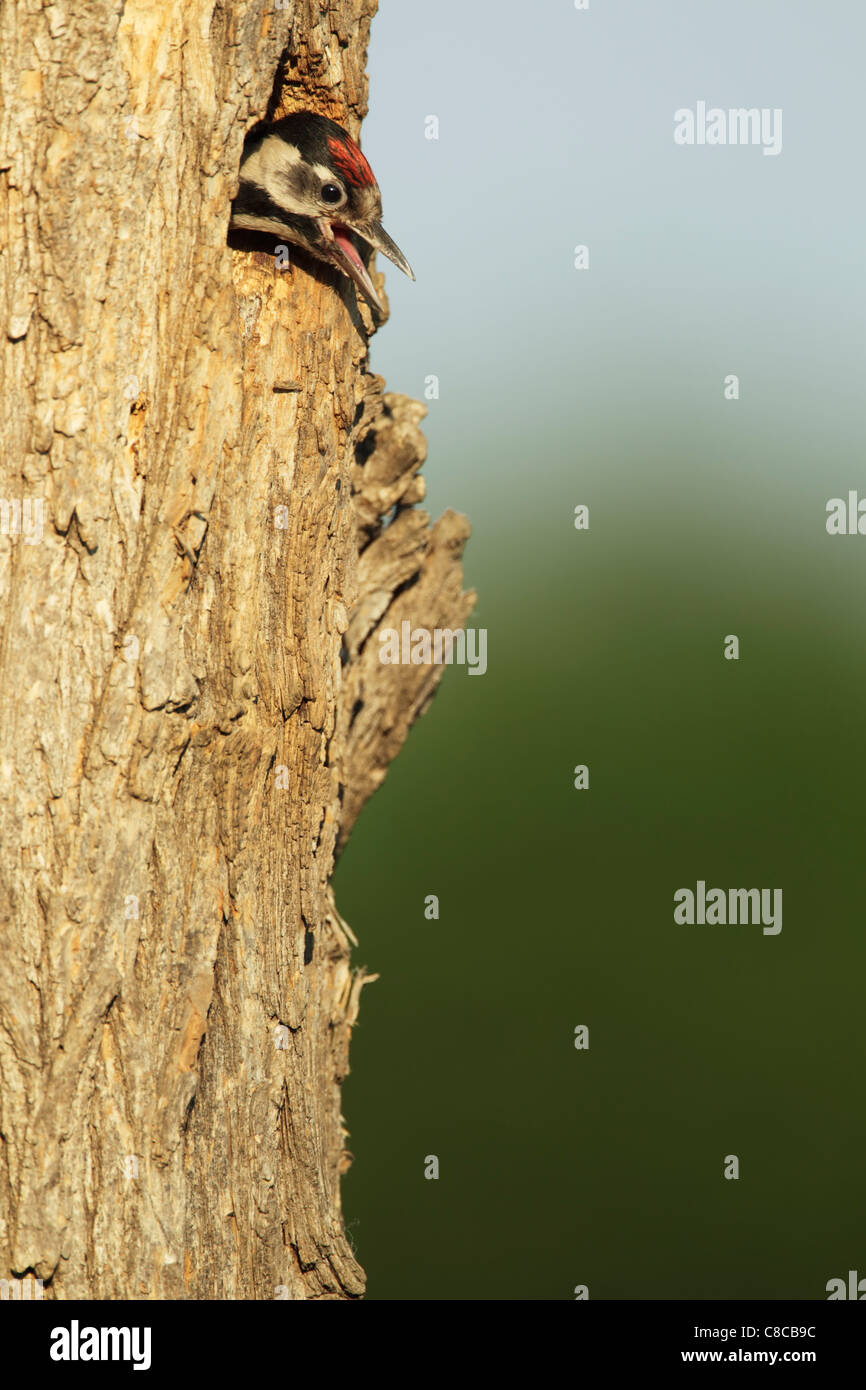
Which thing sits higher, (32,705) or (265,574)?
(265,574)

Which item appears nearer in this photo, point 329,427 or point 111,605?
point 111,605

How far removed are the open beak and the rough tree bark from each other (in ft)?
0.26

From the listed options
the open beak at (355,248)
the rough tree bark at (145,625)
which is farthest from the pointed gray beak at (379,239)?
the rough tree bark at (145,625)

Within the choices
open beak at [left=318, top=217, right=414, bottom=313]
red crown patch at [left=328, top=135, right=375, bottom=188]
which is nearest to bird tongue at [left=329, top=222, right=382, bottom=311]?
open beak at [left=318, top=217, right=414, bottom=313]

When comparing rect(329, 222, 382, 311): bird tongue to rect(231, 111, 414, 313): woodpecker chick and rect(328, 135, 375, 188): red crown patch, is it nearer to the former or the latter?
rect(231, 111, 414, 313): woodpecker chick

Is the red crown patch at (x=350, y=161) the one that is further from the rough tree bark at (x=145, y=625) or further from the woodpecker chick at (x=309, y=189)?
the rough tree bark at (x=145, y=625)

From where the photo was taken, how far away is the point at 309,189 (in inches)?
94.9

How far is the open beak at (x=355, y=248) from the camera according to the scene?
8.11ft

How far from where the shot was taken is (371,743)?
3.54 meters

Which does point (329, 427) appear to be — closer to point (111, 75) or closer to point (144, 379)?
point (144, 379)

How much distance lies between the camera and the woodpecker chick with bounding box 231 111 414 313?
7.88ft

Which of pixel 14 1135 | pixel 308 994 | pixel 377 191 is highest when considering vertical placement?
pixel 377 191
